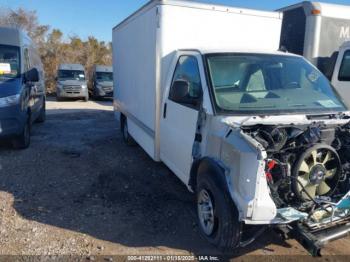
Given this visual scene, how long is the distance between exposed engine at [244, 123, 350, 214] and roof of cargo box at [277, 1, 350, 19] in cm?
484

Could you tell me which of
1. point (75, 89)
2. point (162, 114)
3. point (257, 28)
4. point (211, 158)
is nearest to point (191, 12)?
point (257, 28)

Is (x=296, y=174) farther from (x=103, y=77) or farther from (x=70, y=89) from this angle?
(x=103, y=77)

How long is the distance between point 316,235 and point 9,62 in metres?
6.93

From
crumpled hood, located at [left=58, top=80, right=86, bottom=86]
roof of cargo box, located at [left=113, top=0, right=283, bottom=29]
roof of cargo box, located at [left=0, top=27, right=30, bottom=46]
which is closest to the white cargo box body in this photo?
roof of cargo box, located at [left=113, top=0, right=283, bottom=29]

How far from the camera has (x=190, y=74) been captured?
14.8ft

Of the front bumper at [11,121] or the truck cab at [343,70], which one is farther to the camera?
the truck cab at [343,70]

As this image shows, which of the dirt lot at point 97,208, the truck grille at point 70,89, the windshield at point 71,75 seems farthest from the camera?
the windshield at point 71,75

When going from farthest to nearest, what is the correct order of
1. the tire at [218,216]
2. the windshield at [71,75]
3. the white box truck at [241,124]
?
the windshield at [71,75] < the tire at [218,216] < the white box truck at [241,124]

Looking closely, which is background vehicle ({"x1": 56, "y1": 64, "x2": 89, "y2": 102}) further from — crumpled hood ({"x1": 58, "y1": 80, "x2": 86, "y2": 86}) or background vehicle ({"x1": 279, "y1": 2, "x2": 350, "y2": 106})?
background vehicle ({"x1": 279, "y1": 2, "x2": 350, "y2": 106})

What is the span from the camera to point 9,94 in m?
6.92

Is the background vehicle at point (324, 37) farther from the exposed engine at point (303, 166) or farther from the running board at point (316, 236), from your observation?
the running board at point (316, 236)

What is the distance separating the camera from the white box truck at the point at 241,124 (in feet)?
10.3

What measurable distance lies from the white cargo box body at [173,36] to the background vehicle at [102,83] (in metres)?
15.0

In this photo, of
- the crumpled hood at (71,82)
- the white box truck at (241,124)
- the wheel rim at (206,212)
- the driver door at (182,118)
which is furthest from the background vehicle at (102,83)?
the wheel rim at (206,212)
